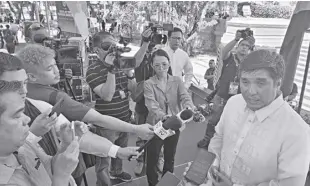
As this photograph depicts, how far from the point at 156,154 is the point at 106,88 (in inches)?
33.7

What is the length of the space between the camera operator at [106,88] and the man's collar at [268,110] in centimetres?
139

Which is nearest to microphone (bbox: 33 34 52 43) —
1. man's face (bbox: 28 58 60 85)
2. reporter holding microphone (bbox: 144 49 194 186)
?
reporter holding microphone (bbox: 144 49 194 186)

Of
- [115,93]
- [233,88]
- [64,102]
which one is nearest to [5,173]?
[64,102]

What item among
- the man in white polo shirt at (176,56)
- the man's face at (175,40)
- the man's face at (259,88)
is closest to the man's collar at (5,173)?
the man's face at (259,88)

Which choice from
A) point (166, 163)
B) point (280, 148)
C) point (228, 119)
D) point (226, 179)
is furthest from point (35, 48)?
point (166, 163)

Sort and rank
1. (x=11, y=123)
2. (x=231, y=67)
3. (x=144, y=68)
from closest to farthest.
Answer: (x=11, y=123)
(x=144, y=68)
(x=231, y=67)

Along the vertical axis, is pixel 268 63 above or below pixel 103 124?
above

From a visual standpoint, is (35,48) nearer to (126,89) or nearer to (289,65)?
(126,89)

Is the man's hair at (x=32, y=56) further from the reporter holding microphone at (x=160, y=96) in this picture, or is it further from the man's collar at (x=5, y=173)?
the reporter holding microphone at (x=160, y=96)

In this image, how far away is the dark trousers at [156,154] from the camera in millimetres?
2582

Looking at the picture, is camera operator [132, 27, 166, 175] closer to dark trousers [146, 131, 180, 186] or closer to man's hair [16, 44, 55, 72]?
dark trousers [146, 131, 180, 186]

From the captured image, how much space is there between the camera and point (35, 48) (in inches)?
67.0

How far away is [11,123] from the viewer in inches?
34.1

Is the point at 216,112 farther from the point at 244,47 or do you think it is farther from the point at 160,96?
the point at 160,96
